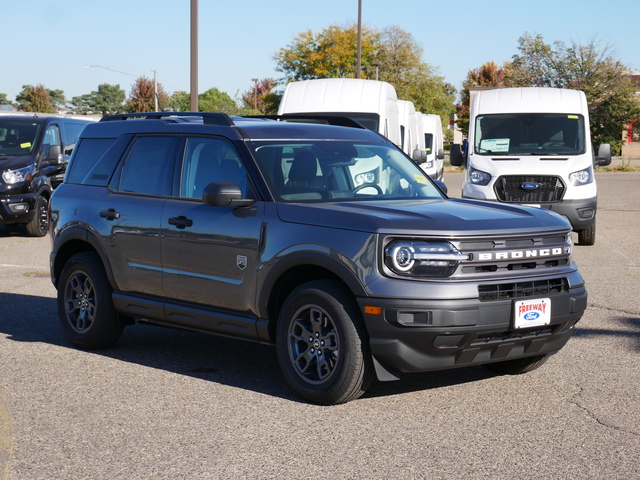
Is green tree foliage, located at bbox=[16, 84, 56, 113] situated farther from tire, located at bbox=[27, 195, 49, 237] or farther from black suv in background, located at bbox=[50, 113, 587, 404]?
black suv in background, located at bbox=[50, 113, 587, 404]

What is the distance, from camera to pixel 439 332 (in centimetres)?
562

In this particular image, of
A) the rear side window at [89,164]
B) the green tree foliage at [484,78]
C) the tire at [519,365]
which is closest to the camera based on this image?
the tire at [519,365]

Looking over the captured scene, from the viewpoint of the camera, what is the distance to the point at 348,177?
688 cm

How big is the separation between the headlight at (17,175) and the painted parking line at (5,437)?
11.2 m

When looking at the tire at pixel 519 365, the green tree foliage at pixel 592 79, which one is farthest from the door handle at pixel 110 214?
the green tree foliage at pixel 592 79

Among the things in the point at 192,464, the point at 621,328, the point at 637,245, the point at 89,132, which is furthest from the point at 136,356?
the point at 637,245

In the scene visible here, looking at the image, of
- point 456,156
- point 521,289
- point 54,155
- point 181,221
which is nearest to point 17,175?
point 54,155

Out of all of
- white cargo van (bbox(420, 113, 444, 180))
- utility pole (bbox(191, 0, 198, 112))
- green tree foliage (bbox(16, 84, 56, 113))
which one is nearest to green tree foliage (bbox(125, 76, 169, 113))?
green tree foliage (bbox(16, 84, 56, 113))

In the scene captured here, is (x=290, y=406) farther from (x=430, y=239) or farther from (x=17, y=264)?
(x=17, y=264)

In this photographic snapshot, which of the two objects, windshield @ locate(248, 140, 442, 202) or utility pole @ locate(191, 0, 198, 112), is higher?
utility pole @ locate(191, 0, 198, 112)

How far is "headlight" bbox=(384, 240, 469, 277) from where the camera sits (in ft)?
18.6

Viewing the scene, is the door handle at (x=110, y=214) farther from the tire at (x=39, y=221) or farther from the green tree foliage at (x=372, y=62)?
the green tree foliage at (x=372, y=62)

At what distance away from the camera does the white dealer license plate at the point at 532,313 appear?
5820mm

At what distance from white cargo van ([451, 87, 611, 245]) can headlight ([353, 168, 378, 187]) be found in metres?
9.21
